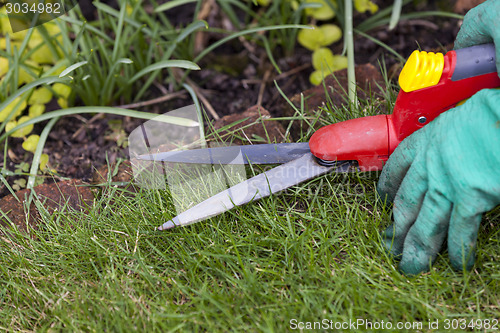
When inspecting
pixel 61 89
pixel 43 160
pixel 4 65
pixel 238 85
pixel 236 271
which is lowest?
pixel 236 271

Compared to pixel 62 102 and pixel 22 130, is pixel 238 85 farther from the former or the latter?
pixel 22 130

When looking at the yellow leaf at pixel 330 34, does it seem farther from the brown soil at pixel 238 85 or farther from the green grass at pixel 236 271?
the green grass at pixel 236 271

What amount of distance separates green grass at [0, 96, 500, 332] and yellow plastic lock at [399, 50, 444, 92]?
38 centimetres

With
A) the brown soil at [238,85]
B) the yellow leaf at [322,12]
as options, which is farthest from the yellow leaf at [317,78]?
the yellow leaf at [322,12]

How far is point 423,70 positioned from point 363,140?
9.9 inches

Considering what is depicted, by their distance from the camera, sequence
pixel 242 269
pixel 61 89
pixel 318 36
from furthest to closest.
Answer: pixel 318 36 → pixel 61 89 → pixel 242 269

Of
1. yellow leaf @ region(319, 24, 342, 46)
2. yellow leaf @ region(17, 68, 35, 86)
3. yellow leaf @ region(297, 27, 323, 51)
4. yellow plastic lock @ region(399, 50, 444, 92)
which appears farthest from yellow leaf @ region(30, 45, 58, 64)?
yellow plastic lock @ region(399, 50, 444, 92)

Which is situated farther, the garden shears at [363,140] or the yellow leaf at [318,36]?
the yellow leaf at [318,36]

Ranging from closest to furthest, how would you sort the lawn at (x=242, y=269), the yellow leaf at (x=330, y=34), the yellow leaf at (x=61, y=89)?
the lawn at (x=242, y=269)
the yellow leaf at (x=61, y=89)
the yellow leaf at (x=330, y=34)

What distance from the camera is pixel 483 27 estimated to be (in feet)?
3.91

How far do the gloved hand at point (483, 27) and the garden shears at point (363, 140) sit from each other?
0.05 m

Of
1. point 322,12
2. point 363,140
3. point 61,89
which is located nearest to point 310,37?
point 322,12

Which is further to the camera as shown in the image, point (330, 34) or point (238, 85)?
point (238, 85)

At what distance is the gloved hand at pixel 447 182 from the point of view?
106 centimetres
